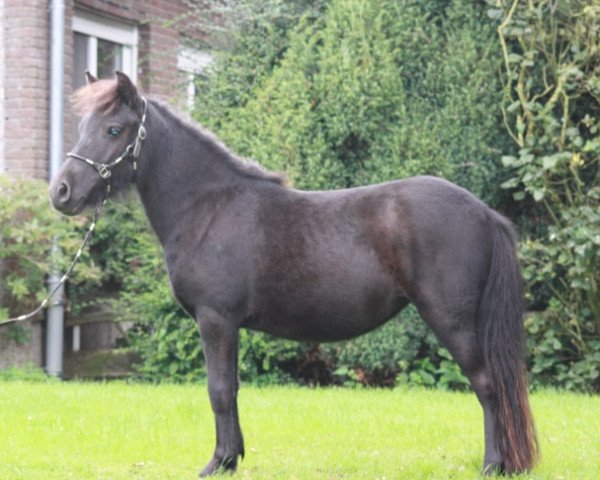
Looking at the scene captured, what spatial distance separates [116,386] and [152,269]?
4.50 ft

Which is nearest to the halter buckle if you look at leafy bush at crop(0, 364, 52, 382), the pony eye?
the pony eye

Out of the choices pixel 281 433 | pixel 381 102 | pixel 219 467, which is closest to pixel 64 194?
pixel 219 467

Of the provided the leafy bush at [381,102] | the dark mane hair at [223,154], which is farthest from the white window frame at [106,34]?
the dark mane hair at [223,154]

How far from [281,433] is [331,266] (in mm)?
1919

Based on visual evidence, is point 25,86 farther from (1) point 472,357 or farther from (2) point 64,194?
(1) point 472,357

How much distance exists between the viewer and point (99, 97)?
5402 millimetres

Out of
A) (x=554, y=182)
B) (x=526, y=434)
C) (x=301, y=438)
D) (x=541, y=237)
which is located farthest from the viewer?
(x=541, y=237)

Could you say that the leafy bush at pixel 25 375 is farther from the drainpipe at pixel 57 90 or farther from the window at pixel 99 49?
the window at pixel 99 49

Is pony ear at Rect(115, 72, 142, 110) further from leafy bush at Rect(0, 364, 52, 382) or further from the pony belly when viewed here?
leafy bush at Rect(0, 364, 52, 382)

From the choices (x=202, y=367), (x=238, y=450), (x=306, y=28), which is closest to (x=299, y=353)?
(x=202, y=367)

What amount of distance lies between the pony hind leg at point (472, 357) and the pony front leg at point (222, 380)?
1.07 meters

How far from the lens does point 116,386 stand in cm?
938

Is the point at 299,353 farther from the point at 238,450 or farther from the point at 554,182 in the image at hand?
the point at 238,450

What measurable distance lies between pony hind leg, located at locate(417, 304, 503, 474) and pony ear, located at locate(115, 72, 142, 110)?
1.91 meters
